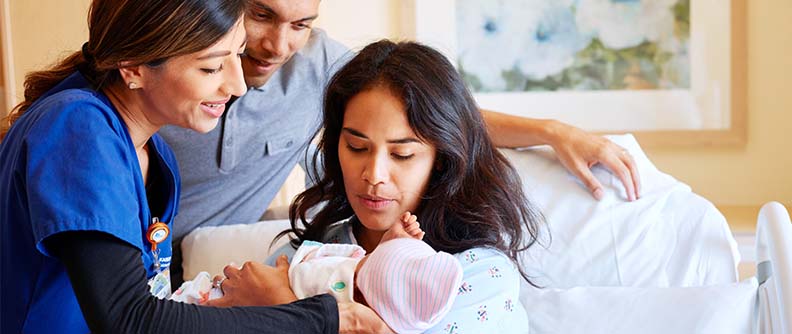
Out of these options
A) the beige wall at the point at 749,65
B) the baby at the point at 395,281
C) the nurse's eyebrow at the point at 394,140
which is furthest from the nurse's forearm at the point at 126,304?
the beige wall at the point at 749,65

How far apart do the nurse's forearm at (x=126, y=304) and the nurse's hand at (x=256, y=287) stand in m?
0.14

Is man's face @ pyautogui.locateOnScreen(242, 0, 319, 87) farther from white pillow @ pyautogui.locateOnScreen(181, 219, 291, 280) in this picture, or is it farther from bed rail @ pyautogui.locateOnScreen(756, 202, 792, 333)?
bed rail @ pyautogui.locateOnScreen(756, 202, 792, 333)

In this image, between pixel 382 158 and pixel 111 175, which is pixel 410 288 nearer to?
pixel 382 158

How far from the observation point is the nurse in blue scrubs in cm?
122

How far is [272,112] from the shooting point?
2188 millimetres

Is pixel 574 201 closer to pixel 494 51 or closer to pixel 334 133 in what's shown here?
pixel 334 133

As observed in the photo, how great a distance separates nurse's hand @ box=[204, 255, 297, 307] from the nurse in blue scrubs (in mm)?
19

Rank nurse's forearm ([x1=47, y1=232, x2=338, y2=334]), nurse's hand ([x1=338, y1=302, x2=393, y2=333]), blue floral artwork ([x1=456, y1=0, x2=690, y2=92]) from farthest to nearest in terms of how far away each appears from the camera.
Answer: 1. blue floral artwork ([x1=456, y1=0, x2=690, y2=92])
2. nurse's hand ([x1=338, y1=302, x2=393, y2=333])
3. nurse's forearm ([x1=47, y1=232, x2=338, y2=334])

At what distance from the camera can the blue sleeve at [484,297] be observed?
146cm

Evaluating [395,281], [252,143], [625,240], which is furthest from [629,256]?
[252,143]

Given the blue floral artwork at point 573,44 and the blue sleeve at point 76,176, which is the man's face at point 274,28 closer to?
the blue sleeve at point 76,176

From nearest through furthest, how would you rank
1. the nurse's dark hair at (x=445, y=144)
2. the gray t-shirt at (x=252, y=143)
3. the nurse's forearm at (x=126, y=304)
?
the nurse's forearm at (x=126, y=304)
the nurse's dark hair at (x=445, y=144)
the gray t-shirt at (x=252, y=143)

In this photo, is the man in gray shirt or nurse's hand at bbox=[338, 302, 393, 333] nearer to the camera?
nurse's hand at bbox=[338, 302, 393, 333]

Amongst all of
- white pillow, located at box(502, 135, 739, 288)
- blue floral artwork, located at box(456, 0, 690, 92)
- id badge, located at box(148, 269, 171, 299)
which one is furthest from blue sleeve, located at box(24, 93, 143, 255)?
blue floral artwork, located at box(456, 0, 690, 92)
